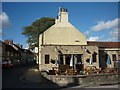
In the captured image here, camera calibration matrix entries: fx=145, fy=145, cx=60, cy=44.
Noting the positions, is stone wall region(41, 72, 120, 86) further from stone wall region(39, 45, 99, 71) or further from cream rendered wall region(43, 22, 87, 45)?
cream rendered wall region(43, 22, 87, 45)

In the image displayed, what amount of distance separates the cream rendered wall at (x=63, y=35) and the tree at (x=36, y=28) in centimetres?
1633

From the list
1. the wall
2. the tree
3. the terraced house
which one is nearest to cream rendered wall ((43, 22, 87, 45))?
the terraced house

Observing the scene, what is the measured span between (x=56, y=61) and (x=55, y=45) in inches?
94.2

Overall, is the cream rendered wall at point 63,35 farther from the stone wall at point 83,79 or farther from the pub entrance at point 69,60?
the stone wall at point 83,79

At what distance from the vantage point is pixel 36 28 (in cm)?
3784

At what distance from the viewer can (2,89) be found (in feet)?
32.9

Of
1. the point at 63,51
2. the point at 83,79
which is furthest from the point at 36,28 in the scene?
the point at 83,79

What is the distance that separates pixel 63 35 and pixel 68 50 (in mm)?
2692

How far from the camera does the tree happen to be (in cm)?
3728

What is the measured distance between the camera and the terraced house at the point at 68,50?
19.0 metres

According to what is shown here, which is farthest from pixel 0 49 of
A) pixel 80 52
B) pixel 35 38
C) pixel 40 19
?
pixel 80 52

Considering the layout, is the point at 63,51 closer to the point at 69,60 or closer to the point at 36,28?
the point at 69,60

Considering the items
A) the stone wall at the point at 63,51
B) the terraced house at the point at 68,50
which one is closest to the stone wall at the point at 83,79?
the terraced house at the point at 68,50

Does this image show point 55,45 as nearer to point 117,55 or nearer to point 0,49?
point 117,55
